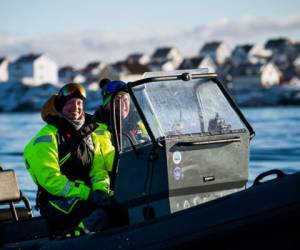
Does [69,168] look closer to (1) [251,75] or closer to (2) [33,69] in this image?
(1) [251,75]

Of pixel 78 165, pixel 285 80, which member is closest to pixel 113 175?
pixel 78 165

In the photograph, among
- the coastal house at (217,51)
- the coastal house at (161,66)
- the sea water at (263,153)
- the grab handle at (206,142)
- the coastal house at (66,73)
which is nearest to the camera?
the grab handle at (206,142)

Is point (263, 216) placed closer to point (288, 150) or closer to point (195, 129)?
point (195, 129)

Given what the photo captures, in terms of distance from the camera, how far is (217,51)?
98.8 m

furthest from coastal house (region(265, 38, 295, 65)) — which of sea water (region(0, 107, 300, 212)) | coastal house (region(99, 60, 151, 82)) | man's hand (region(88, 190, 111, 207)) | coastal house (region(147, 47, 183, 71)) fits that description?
man's hand (region(88, 190, 111, 207))

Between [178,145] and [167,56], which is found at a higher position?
[167,56]

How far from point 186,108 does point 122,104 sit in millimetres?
402

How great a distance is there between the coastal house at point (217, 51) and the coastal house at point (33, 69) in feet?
71.7

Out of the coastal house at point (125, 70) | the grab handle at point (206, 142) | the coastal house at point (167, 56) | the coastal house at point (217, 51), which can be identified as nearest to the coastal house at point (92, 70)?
the coastal house at point (167, 56)

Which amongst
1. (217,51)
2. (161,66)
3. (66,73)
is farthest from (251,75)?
(66,73)

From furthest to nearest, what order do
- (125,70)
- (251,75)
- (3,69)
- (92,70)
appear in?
1. (92,70)
2. (3,69)
3. (125,70)
4. (251,75)

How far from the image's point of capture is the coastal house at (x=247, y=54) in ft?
305

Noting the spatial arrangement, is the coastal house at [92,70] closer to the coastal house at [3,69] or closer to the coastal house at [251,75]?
the coastal house at [3,69]

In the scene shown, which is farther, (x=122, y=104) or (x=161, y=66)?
(x=161, y=66)
